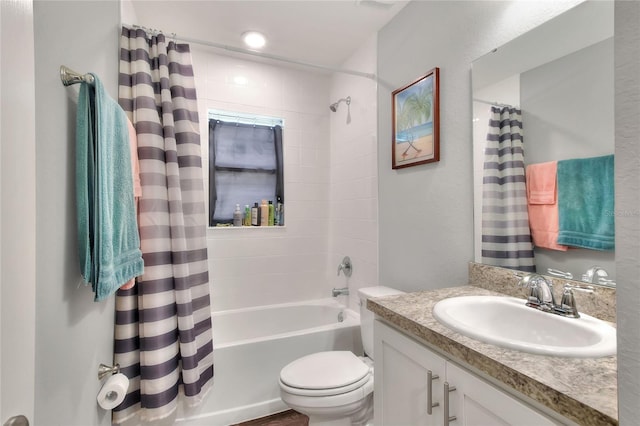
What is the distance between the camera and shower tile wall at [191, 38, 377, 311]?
2408 millimetres

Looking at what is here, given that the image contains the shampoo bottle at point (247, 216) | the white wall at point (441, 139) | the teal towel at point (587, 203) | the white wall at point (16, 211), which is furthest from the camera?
the shampoo bottle at point (247, 216)

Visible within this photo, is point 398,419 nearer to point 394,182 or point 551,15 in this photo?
point 394,182

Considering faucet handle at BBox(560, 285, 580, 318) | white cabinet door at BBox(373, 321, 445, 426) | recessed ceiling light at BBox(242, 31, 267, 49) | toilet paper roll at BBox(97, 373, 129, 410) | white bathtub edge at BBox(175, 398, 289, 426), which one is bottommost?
white bathtub edge at BBox(175, 398, 289, 426)

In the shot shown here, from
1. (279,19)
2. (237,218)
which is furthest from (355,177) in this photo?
(279,19)

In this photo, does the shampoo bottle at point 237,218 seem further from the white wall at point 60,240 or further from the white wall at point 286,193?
the white wall at point 60,240

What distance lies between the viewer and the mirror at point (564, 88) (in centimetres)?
100

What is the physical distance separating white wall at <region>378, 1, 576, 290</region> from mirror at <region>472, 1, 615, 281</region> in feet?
0.28

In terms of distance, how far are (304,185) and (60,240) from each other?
81.6 inches

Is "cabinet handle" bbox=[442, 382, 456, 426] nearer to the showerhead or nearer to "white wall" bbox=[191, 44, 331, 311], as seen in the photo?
"white wall" bbox=[191, 44, 331, 311]

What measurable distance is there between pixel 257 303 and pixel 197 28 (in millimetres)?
2180

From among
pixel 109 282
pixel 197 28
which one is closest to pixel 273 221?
pixel 197 28

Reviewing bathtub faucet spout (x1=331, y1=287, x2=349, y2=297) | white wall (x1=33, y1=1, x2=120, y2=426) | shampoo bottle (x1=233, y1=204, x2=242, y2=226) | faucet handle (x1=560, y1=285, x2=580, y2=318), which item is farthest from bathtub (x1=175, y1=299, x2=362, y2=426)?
faucet handle (x1=560, y1=285, x2=580, y2=318)

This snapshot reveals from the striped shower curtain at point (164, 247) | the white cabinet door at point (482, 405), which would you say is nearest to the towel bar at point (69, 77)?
the striped shower curtain at point (164, 247)

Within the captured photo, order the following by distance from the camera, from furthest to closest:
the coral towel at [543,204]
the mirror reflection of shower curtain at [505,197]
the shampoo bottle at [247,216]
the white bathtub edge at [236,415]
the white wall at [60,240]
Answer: the shampoo bottle at [247,216]
the white bathtub edge at [236,415]
the mirror reflection of shower curtain at [505,197]
the coral towel at [543,204]
the white wall at [60,240]
